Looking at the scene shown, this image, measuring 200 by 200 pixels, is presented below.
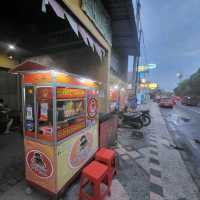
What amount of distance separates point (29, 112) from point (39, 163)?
0.89 meters

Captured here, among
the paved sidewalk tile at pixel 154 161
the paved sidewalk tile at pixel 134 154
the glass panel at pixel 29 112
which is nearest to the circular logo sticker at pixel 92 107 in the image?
the glass panel at pixel 29 112

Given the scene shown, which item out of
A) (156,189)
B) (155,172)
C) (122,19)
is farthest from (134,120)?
(122,19)

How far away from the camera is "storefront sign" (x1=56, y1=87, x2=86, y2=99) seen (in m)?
1.98

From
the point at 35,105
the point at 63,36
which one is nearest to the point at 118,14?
the point at 63,36

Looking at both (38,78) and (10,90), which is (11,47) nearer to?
(10,90)

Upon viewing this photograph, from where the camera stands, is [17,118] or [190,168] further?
[17,118]

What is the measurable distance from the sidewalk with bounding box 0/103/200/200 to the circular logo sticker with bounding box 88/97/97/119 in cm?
141

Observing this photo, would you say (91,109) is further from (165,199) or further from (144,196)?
(165,199)

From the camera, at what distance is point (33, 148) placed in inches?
83.4

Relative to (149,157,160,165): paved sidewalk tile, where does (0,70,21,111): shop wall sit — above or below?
above

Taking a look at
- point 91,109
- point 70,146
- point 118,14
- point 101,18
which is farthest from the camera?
point 118,14

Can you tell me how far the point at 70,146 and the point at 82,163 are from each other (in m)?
0.69

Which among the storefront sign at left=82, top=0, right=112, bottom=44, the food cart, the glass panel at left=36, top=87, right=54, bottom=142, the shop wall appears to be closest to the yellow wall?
the shop wall

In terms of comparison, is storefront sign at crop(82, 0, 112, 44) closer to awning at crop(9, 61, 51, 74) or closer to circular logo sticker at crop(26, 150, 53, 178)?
awning at crop(9, 61, 51, 74)
